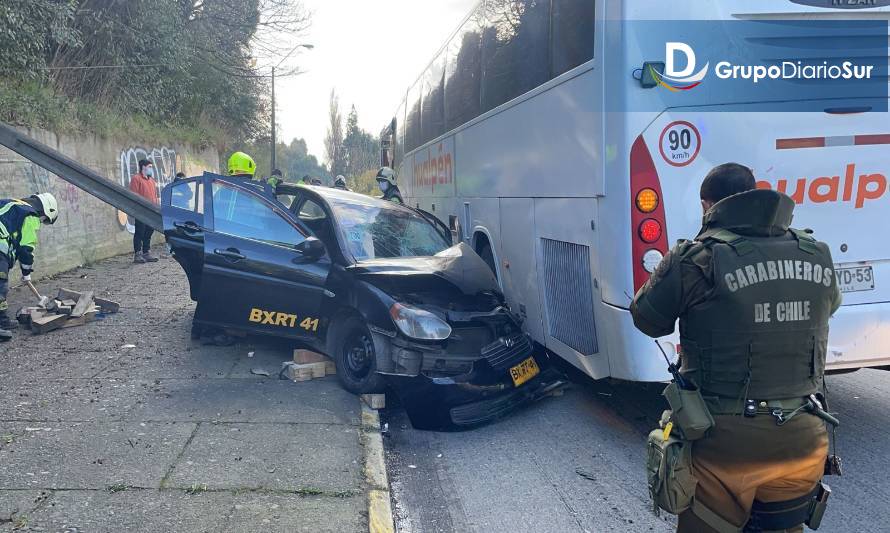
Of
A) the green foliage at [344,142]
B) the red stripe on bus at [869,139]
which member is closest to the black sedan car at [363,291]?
the red stripe on bus at [869,139]

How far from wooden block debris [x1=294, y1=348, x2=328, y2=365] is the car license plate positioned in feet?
6.29

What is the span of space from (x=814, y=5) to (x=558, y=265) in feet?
8.50

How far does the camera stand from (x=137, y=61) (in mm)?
16953

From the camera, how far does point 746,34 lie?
4562 millimetres

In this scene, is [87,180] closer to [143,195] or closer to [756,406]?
[143,195]

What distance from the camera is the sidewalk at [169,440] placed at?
372cm

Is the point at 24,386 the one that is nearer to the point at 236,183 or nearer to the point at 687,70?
the point at 236,183

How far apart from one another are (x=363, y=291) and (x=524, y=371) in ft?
4.94

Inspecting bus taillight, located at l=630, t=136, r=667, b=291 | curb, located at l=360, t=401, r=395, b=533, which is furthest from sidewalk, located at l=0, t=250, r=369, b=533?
bus taillight, located at l=630, t=136, r=667, b=291

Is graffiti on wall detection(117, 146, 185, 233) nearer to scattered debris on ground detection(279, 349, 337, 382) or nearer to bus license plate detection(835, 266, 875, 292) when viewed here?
scattered debris on ground detection(279, 349, 337, 382)

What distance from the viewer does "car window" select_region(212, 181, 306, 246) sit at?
6.63 meters

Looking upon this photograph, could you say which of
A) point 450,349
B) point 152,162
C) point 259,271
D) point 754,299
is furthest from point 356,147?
point 754,299

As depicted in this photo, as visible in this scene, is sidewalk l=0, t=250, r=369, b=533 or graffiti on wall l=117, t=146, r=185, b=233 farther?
graffiti on wall l=117, t=146, r=185, b=233

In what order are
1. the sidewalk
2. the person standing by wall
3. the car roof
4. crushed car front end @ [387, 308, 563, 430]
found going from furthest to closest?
the person standing by wall
the car roof
crushed car front end @ [387, 308, 563, 430]
the sidewalk
